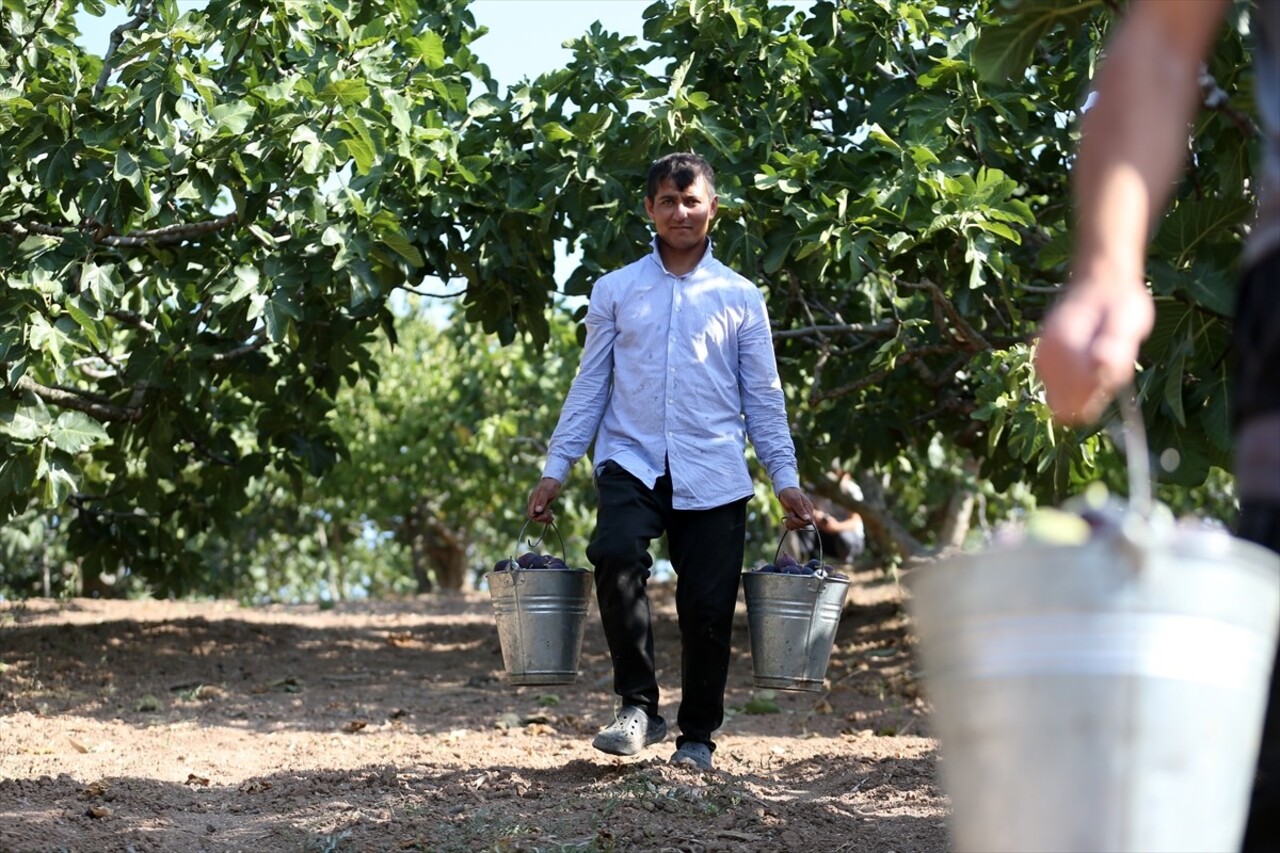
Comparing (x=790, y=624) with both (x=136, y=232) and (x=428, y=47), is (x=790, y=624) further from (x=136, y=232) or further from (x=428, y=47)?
(x=136, y=232)

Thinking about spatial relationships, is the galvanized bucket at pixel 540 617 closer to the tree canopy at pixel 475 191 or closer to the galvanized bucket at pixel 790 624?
the galvanized bucket at pixel 790 624

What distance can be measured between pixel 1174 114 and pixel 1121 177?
114mm

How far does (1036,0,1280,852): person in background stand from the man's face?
2.63m

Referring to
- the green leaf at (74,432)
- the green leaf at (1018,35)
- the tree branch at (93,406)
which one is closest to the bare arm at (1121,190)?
the green leaf at (1018,35)

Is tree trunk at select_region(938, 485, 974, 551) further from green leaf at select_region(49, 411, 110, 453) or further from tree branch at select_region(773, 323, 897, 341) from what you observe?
green leaf at select_region(49, 411, 110, 453)

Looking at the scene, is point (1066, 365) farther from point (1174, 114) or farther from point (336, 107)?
point (336, 107)

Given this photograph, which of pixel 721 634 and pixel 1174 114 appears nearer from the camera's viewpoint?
pixel 1174 114

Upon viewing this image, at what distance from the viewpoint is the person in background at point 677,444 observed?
14.1 feet

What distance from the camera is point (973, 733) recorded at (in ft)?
5.35

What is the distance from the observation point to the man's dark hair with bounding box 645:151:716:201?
434 cm

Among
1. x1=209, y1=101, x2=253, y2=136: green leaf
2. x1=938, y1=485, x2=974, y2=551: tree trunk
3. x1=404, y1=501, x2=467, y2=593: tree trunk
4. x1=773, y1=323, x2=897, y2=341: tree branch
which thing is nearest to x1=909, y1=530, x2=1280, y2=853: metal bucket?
x1=209, y1=101, x2=253, y2=136: green leaf

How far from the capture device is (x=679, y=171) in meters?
4.34

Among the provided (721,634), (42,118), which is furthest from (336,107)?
(721,634)

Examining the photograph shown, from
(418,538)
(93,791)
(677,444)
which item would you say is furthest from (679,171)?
(418,538)
